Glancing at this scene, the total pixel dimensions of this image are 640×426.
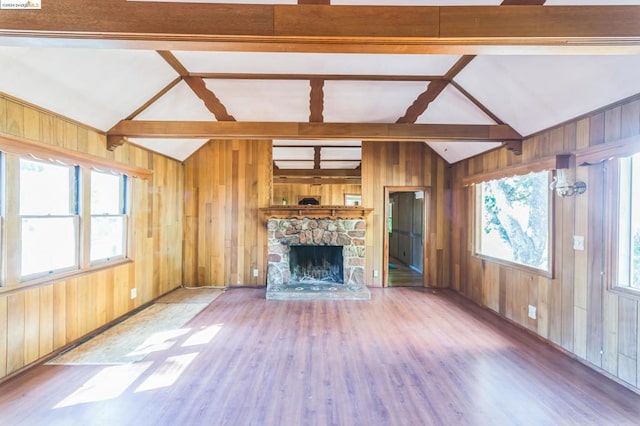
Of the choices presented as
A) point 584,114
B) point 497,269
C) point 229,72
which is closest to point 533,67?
point 584,114

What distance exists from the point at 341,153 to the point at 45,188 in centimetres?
491

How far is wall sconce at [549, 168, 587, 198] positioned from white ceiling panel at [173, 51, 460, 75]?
5.27ft

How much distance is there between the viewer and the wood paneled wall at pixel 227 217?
558cm

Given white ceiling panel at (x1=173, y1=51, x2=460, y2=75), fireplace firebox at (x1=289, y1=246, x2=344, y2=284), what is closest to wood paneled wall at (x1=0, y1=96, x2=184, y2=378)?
white ceiling panel at (x1=173, y1=51, x2=460, y2=75)

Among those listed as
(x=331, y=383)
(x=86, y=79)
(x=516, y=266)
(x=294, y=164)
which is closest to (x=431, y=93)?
(x=516, y=266)

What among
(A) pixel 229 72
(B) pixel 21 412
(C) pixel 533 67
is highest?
(A) pixel 229 72

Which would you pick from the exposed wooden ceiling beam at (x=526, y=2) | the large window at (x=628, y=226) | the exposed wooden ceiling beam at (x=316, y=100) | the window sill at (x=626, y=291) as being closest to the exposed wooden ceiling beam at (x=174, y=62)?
the exposed wooden ceiling beam at (x=316, y=100)

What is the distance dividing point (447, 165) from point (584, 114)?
2.85 meters

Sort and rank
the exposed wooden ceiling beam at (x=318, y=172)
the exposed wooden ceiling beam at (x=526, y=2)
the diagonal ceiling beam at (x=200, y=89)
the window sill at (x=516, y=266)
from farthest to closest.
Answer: the exposed wooden ceiling beam at (x=318, y=172) → the window sill at (x=516, y=266) → the diagonal ceiling beam at (x=200, y=89) → the exposed wooden ceiling beam at (x=526, y=2)

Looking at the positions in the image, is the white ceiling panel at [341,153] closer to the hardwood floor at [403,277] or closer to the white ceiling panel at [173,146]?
the white ceiling panel at [173,146]

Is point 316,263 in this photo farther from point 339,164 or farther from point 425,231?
point 339,164

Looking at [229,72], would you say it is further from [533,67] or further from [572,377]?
[572,377]

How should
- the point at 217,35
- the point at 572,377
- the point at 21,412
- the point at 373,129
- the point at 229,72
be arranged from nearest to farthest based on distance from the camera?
the point at 217,35, the point at 21,412, the point at 572,377, the point at 229,72, the point at 373,129

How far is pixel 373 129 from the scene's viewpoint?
3691mm
